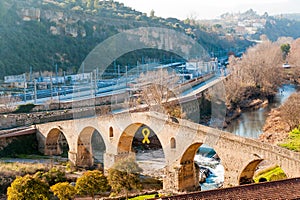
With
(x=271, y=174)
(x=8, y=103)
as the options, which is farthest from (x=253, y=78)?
(x=271, y=174)

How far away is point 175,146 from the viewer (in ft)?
54.5

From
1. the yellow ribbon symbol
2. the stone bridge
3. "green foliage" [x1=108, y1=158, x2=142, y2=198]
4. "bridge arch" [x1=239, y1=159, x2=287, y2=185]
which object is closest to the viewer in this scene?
the stone bridge

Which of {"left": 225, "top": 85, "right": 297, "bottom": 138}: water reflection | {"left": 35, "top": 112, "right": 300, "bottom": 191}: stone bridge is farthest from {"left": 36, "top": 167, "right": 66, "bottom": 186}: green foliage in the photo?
{"left": 225, "top": 85, "right": 297, "bottom": 138}: water reflection

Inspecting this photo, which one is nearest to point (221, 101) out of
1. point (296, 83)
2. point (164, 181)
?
point (296, 83)

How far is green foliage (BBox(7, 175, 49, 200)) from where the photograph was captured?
14.3 metres

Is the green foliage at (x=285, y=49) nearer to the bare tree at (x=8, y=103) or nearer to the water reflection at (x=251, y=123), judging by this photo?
the water reflection at (x=251, y=123)

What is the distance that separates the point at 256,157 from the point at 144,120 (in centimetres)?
608

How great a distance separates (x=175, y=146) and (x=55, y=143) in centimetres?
1026

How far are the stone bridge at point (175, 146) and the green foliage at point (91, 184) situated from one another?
8.73ft

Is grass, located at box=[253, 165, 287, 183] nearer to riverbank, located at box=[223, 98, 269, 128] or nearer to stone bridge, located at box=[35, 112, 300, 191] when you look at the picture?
stone bridge, located at box=[35, 112, 300, 191]

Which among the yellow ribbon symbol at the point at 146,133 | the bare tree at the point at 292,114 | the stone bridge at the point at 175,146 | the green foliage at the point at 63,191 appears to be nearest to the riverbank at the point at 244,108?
the bare tree at the point at 292,114

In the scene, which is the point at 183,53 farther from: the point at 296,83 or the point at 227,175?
the point at 227,175

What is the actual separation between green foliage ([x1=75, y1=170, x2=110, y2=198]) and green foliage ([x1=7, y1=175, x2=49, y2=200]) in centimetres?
123

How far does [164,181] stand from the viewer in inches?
669
